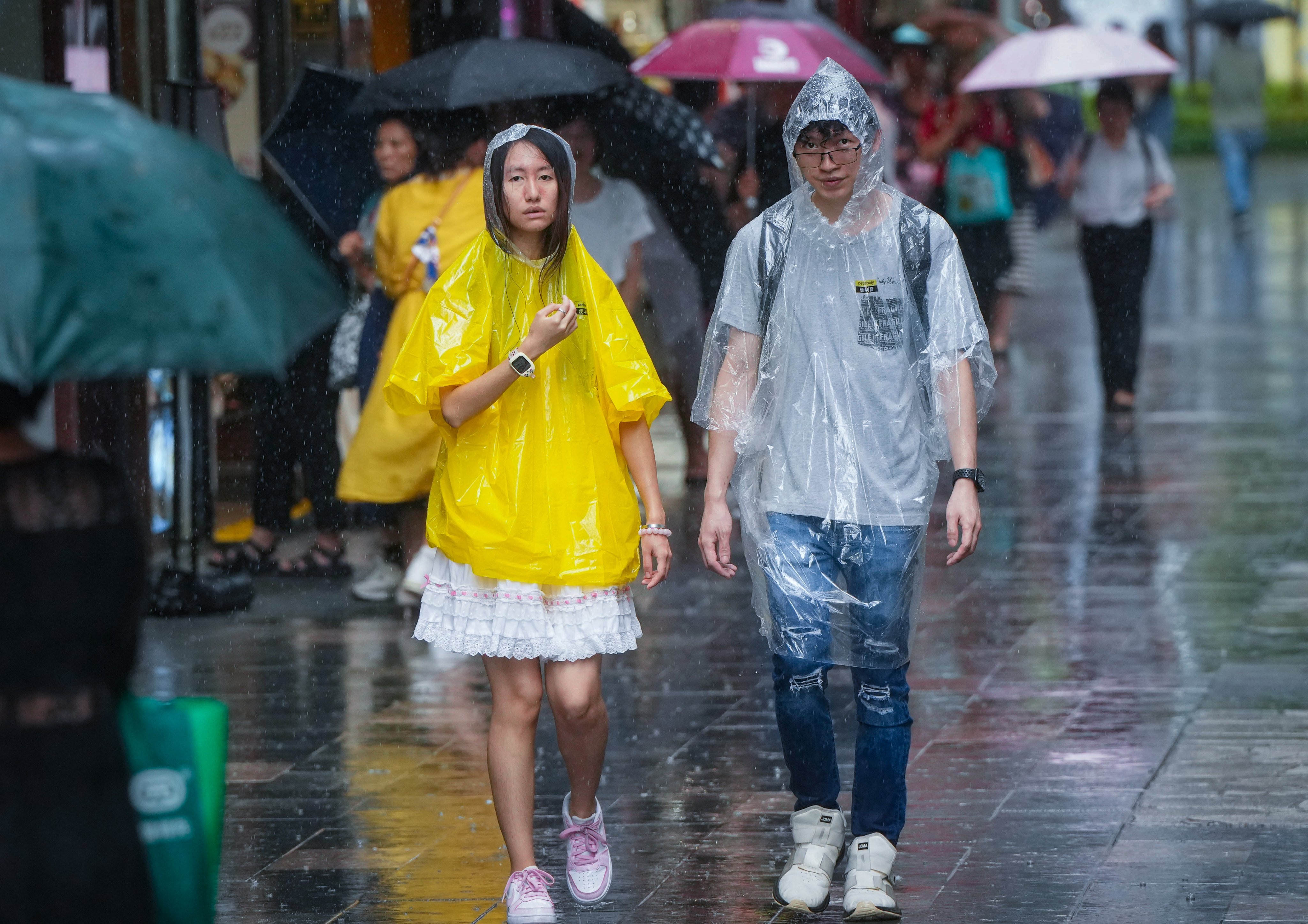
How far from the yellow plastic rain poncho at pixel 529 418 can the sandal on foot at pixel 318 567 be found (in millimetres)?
4486

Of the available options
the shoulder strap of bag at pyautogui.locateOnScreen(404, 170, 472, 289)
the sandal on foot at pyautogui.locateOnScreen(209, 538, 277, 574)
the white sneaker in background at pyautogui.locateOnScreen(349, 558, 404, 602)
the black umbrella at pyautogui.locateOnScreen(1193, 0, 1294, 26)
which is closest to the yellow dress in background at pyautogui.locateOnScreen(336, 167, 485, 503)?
the shoulder strap of bag at pyautogui.locateOnScreen(404, 170, 472, 289)

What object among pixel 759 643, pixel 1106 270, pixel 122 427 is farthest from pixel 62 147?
pixel 1106 270

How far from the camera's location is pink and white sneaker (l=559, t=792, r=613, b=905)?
16.2ft

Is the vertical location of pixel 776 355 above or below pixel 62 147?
below

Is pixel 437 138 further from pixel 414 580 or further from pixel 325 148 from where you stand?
pixel 414 580

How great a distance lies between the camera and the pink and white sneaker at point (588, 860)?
16.2 feet

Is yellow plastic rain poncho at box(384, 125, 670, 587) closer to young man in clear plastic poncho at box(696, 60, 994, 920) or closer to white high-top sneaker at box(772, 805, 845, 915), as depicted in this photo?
young man in clear plastic poncho at box(696, 60, 994, 920)

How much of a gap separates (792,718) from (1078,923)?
2.52ft

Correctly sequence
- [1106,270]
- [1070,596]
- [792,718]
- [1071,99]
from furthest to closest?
[1071,99]
[1106,270]
[1070,596]
[792,718]

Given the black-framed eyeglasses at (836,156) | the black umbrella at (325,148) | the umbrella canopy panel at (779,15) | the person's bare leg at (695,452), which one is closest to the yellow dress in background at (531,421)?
the black-framed eyeglasses at (836,156)

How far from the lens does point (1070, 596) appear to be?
8.52 metres

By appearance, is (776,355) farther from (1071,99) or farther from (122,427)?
(1071,99)

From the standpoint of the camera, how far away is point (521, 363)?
4.66 meters

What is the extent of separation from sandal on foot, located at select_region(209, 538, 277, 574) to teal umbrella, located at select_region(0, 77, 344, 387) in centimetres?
654
